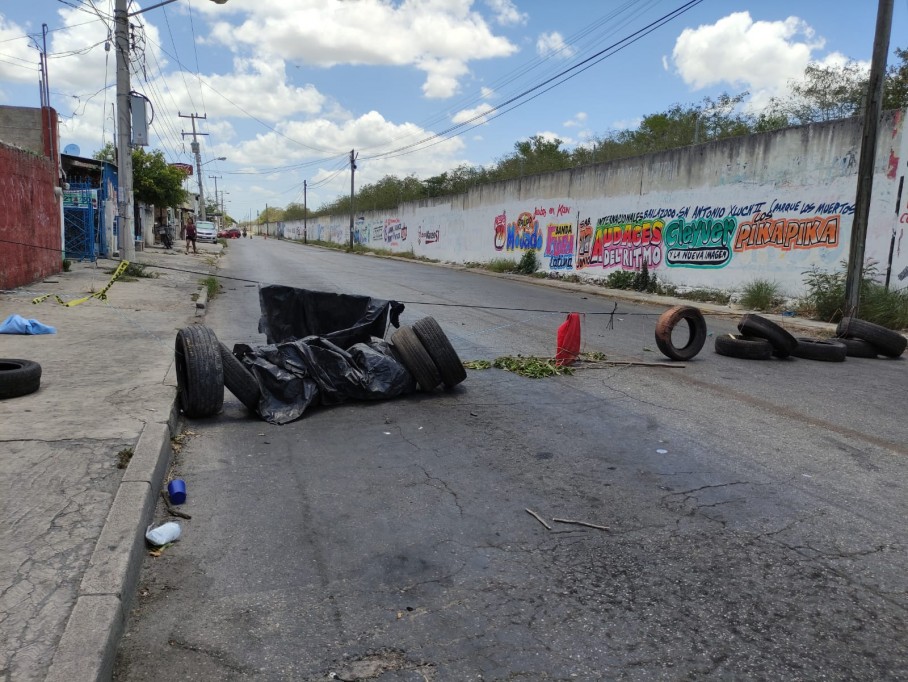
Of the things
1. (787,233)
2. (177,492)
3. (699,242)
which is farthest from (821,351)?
(699,242)

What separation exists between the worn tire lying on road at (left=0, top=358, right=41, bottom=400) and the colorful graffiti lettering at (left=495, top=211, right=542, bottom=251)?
25615 millimetres

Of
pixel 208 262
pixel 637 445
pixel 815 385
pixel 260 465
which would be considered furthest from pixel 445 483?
pixel 208 262

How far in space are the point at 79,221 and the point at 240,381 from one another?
22.4m

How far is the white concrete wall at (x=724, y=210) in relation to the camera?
14984mm

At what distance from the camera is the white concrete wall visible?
15.0 meters

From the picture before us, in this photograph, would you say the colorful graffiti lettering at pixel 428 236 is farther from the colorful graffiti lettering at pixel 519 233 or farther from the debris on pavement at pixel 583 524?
the debris on pavement at pixel 583 524

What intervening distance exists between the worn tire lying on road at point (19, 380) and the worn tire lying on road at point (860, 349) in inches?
427

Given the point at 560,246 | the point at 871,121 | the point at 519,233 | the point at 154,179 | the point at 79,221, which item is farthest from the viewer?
the point at 154,179

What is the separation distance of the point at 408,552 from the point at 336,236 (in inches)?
3090

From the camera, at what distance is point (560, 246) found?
28391 millimetres

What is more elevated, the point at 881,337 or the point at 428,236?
the point at 428,236

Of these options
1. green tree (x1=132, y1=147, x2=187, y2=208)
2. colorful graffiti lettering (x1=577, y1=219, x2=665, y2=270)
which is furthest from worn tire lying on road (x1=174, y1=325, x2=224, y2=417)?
green tree (x1=132, y1=147, x2=187, y2=208)

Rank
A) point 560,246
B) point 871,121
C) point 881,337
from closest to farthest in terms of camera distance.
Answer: point 881,337
point 871,121
point 560,246

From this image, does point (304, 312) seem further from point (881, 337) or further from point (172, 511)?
point (881, 337)
